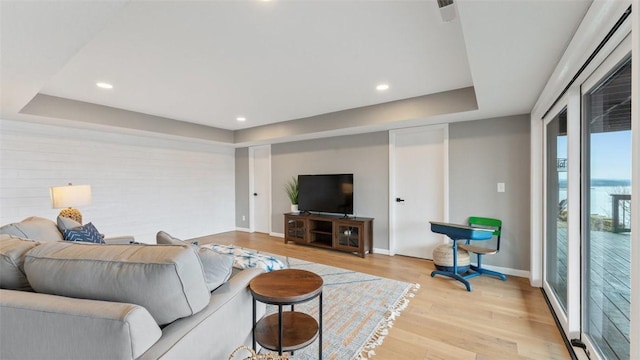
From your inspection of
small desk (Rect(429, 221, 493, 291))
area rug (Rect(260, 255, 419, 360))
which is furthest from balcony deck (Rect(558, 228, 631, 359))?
area rug (Rect(260, 255, 419, 360))

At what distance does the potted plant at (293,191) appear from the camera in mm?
4973

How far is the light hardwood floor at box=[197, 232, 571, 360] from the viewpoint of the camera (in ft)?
5.97

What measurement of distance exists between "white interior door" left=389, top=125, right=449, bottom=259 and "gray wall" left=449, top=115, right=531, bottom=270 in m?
0.16

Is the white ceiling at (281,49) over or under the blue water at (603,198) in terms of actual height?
over

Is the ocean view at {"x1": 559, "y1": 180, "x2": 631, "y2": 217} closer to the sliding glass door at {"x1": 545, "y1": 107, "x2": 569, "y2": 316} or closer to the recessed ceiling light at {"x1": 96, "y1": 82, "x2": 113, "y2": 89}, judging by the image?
the sliding glass door at {"x1": 545, "y1": 107, "x2": 569, "y2": 316}

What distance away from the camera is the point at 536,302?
8.24 ft

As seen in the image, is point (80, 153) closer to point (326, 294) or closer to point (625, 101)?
point (326, 294)

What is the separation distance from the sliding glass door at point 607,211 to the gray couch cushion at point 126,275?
6.94ft

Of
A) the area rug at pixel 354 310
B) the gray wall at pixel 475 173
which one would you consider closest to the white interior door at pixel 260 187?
the gray wall at pixel 475 173

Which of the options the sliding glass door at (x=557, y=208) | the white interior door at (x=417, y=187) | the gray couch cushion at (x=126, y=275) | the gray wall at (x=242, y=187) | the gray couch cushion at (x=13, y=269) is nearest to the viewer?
the gray couch cushion at (x=126, y=275)

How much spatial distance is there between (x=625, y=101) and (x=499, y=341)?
1.75 meters

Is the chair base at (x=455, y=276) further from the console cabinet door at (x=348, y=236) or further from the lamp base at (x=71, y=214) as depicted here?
the lamp base at (x=71, y=214)

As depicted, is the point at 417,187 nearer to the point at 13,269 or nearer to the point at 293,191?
the point at 293,191

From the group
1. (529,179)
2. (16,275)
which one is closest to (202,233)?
(16,275)
